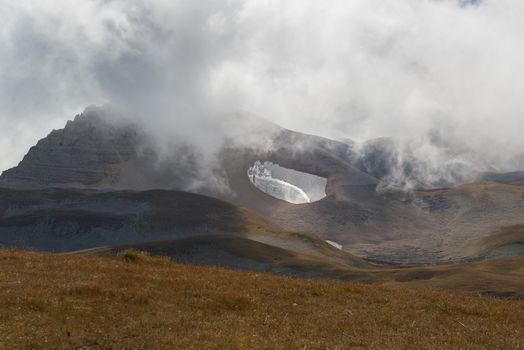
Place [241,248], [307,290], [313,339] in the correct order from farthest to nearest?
[241,248] < [307,290] < [313,339]

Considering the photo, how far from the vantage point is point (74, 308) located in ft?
51.9

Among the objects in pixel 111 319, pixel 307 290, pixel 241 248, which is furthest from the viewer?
pixel 241 248

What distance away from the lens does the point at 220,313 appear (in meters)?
16.9

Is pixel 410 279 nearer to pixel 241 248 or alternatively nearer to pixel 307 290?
pixel 241 248

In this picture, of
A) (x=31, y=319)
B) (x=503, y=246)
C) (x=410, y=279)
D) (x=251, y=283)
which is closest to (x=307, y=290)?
(x=251, y=283)

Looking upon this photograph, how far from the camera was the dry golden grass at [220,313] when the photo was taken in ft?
44.9

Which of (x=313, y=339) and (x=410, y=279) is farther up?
(x=410, y=279)

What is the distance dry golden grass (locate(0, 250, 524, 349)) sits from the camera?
1370cm

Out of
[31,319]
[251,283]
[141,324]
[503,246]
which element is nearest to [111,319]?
[141,324]

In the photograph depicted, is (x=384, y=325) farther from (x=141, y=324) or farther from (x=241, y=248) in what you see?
(x=241, y=248)

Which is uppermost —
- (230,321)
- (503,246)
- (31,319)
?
(503,246)

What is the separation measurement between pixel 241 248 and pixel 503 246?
80274 mm

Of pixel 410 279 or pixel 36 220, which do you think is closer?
pixel 410 279

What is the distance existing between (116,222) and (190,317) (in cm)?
15713
